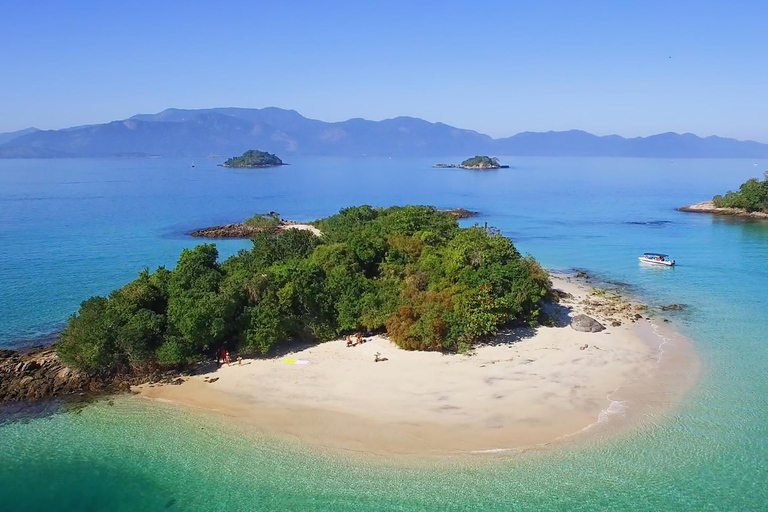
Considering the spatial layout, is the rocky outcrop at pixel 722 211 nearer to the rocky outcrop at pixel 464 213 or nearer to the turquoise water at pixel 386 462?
the rocky outcrop at pixel 464 213

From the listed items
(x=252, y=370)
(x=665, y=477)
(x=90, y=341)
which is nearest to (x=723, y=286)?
(x=665, y=477)

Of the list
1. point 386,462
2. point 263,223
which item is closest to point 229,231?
point 263,223

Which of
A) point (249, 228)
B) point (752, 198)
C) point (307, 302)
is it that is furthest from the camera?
point (752, 198)

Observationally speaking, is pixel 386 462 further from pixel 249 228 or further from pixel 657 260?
pixel 249 228

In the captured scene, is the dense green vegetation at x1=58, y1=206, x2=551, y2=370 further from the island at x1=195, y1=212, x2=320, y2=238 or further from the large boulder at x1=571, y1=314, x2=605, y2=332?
the island at x1=195, y1=212, x2=320, y2=238

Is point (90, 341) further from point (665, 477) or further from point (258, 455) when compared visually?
point (665, 477)

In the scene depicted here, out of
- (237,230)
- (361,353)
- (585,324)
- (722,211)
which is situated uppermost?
(722,211)
